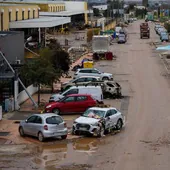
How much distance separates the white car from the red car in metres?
3.97

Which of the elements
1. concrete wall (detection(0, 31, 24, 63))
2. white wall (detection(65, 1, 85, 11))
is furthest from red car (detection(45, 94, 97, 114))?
white wall (detection(65, 1, 85, 11))

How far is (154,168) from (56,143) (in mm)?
5731

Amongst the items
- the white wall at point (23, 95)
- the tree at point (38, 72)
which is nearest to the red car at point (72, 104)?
the tree at point (38, 72)

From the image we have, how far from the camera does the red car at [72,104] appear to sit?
31.3m

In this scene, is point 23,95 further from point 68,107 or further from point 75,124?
point 75,124

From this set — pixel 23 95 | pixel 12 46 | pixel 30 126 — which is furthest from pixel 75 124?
pixel 12 46

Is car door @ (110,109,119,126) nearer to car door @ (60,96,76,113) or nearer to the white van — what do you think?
car door @ (60,96,76,113)

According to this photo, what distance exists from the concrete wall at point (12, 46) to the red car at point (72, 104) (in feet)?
35.7

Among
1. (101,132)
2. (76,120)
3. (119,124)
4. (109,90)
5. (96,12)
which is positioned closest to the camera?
(101,132)

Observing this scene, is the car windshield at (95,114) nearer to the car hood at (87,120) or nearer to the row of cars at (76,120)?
the row of cars at (76,120)

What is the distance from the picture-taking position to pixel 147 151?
74.9 feet

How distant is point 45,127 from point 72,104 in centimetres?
696

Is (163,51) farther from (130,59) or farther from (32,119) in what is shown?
(32,119)

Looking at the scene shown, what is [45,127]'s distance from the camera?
80.5 ft
